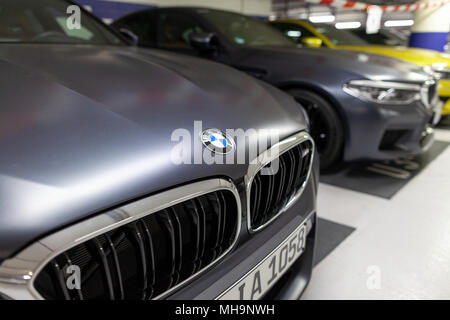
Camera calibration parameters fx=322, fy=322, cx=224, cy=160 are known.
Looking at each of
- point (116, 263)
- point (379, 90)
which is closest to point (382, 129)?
point (379, 90)

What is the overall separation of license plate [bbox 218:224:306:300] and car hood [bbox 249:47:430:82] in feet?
4.29

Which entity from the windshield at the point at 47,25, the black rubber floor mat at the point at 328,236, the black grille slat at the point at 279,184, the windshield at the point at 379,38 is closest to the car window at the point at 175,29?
the windshield at the point at 47,25

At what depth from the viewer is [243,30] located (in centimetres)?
246

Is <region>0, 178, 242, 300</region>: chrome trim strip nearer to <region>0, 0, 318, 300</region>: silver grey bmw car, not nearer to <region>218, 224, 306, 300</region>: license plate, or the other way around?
<region>0, 0, 318, 300</region>: silver grey bmw car

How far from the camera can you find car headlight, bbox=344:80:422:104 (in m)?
1.84

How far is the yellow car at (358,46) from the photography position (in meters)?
3.12

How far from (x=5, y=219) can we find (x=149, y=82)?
545 millimetres

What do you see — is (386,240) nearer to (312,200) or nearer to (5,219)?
(312,200)

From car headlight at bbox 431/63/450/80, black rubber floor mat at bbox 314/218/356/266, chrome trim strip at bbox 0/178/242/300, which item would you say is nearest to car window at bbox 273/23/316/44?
car headlight at bbox 431/63/450/80

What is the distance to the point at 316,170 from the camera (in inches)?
41.2

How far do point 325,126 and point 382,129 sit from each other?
0.32m

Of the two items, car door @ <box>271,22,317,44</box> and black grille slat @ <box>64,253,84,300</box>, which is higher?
car door @ <box>271,22,317,44</box>

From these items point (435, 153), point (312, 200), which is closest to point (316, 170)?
point (312, 200)

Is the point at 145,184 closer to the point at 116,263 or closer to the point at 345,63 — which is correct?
the point at 116,263
